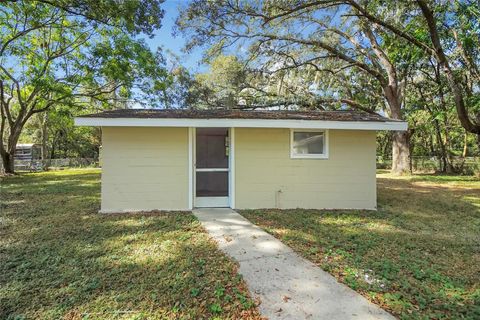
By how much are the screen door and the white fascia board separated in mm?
1548

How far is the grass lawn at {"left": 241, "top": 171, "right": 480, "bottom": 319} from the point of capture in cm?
300

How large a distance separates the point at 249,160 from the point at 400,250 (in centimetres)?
382

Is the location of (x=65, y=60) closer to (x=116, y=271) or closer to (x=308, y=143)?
(x=308, y=143)

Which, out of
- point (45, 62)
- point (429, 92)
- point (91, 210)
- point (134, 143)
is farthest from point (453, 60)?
point (45, 62)

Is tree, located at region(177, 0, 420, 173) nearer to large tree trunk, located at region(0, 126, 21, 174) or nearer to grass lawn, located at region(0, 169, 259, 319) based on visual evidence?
grass lawn, located at region(0, 169, 259, 319)

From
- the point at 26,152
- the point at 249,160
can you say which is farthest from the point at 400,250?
the point at 26,152

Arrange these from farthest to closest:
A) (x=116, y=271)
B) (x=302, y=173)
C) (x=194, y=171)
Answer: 1. (x=302, y=173)
2. (x=194, y=171)
3. (x=116, y=271)

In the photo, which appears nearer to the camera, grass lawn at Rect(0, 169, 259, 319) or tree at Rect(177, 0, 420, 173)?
grass lawn at Rect(0, 169, 259, 319)

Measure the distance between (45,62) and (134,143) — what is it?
1264 cm

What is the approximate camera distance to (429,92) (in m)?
18.6

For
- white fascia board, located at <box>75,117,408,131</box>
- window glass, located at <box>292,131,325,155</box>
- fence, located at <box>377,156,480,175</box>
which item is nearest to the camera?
white fascia board, located at <box>75,117,408,131</box>

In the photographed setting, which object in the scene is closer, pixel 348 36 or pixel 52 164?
pixel 348 36

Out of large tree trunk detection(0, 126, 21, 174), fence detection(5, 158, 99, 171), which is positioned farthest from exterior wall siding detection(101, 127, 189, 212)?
fence detection(5, 158, 99, 171)

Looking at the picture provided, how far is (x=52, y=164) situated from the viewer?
2720 cm
